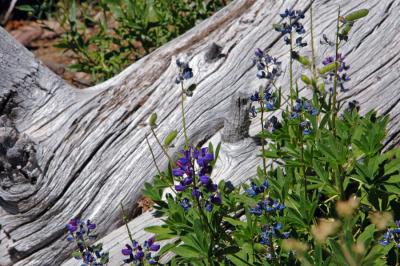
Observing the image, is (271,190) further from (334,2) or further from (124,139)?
(334,2)

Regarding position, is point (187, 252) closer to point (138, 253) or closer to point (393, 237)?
point (138, 253)

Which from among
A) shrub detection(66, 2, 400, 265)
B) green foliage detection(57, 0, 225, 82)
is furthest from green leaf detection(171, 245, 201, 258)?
green foliage detection(57, 0, 225, 82)

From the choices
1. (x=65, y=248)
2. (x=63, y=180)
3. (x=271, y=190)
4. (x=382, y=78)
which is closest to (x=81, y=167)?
(x=63, y=180)

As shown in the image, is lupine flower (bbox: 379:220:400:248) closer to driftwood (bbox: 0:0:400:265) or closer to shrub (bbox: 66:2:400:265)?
shrub (bbox: 66:2:400:265)

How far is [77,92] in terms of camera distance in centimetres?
484

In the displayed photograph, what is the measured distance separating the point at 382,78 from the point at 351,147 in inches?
34.8

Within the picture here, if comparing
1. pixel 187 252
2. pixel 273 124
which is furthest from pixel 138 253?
pixel 273 124

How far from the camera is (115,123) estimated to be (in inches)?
182

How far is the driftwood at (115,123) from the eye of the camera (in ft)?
14.5

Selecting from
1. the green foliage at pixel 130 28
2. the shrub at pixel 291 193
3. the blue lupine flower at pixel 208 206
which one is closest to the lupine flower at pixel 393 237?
the shrub at pixel 291 193

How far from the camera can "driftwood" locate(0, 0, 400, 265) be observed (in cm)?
441

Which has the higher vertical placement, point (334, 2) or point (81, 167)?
point (334, 2)

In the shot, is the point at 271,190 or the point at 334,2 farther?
the point at 334,2

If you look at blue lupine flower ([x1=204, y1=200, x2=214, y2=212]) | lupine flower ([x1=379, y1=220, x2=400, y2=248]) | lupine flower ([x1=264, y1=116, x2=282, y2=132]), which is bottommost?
lupine flower ([x1=379, y1=220, x2=400, y2=248])
